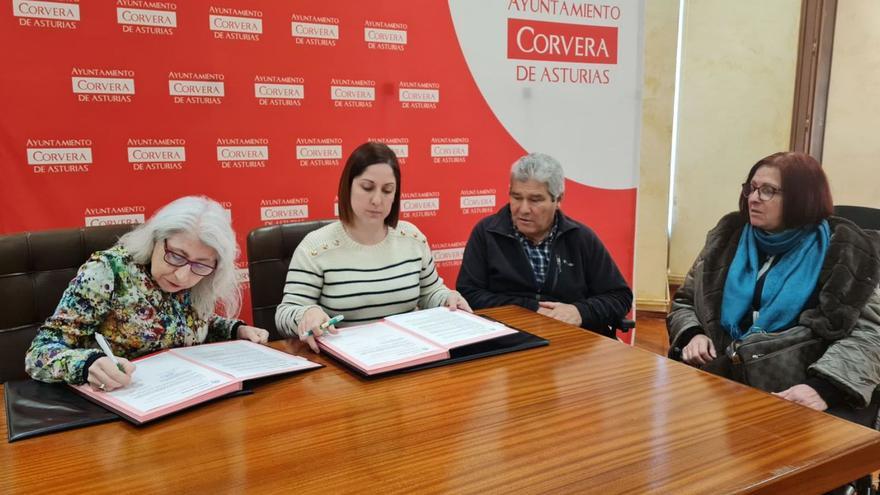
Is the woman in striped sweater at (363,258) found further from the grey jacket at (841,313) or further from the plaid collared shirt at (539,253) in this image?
the grey jacket at (841,313)

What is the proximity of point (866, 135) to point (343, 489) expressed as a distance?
16.4 ft

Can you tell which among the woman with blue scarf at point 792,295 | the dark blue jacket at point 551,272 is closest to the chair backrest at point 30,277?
the dark blue jacket at point 551,272

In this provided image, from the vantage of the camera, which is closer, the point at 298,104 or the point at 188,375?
the point at 188,375

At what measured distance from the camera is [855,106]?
459 centimetres

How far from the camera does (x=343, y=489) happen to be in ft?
3.21

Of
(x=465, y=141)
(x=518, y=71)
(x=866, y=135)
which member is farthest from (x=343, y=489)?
(x=866, y=135)

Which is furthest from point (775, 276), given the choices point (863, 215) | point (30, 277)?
point (30, 277)

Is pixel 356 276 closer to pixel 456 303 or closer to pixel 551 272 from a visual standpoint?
pixel 456 303

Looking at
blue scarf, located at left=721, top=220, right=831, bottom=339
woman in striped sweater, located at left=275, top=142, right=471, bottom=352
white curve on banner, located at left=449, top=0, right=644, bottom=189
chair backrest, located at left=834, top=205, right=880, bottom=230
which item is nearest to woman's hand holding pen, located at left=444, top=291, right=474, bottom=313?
woman in striped sweater, located at left=275, top=142, right=471, bottom=352

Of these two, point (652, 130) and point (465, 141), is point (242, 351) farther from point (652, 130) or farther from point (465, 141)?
point (652, 130)

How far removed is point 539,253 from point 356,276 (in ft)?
2.54

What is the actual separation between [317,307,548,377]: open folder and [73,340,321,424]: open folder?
126mm

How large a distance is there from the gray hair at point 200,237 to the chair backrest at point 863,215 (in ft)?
6.97

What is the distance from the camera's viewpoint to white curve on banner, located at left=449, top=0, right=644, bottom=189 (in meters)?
3.31
